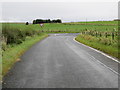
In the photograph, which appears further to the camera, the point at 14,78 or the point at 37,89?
the point at 14,78

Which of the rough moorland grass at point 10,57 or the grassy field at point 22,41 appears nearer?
the rough moorland grass at point 10,57

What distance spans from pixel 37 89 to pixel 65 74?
93.2 inches

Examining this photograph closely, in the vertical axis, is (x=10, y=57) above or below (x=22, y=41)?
below

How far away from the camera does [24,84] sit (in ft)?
24.7

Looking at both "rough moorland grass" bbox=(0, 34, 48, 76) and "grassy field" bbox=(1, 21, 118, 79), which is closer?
"rough moorland grass" bbox=(0, 34, 48, 76)

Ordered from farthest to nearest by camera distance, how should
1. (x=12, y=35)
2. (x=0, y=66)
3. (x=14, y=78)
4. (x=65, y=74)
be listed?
(x=12, y=35)
(x=0, y=66)
(x=65, y=74)
(x=14, y=78)

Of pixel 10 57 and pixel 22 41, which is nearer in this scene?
pixel 10 57

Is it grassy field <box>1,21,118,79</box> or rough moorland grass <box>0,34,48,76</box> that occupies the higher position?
grassy field <box>1,21,118,79</box>

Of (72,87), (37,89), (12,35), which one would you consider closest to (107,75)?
(72,87)

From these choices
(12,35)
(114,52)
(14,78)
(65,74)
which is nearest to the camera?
(14,78)

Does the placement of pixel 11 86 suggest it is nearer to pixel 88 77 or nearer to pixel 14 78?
pixel 14 78

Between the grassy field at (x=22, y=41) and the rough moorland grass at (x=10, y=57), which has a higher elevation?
the grassy field at (x=22, y=41)

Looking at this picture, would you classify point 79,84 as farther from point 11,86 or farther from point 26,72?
point 26,72

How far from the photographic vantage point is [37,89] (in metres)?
6.92
